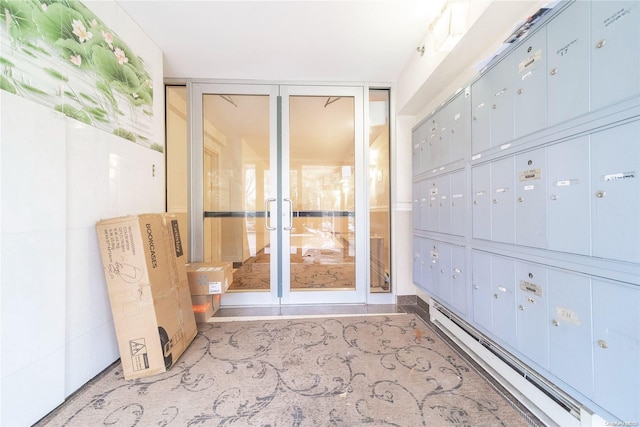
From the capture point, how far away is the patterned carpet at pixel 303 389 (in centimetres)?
118

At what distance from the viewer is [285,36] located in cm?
192

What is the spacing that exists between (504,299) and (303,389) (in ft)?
4.41

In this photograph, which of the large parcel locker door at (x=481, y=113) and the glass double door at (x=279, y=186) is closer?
the large parcel locker door at (x=481, y=113)

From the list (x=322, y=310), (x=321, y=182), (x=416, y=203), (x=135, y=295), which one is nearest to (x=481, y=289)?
(x=416, y=203)

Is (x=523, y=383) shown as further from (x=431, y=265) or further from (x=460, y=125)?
(x=460, y=125)

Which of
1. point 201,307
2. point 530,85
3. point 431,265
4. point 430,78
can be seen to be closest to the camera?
point 530,85

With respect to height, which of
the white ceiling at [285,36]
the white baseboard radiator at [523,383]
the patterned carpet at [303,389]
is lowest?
the patterned carpet at [303,389]

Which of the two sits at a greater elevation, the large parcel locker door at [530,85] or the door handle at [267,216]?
the large parcel locker door at [530,85]

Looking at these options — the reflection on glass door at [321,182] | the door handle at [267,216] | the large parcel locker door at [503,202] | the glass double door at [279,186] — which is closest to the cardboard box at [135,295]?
the glass double door at [279,186]

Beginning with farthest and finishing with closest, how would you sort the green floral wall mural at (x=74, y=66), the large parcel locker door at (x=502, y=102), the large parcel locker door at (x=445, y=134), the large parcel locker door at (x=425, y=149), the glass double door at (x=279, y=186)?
1. the glass double door at (x=279, y=186)
2. the large parcel locker door at (x=425, y=149)
3. the large parcel locker door at (x=445, y=134)
4. the large parcel locker door at (x=502, y=102)
5. the green floral wall mural at (x=74, y=66)

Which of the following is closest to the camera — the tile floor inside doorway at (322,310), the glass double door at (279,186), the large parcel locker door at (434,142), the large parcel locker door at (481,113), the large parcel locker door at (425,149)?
the large parcel locker door at (481,113)

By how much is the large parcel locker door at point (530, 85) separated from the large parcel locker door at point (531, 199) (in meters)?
0.15

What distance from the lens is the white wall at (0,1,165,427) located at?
3.44ft

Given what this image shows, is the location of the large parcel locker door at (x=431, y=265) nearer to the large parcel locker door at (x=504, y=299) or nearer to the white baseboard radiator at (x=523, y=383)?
the white baseboard radiator at (x=523, y=383)
